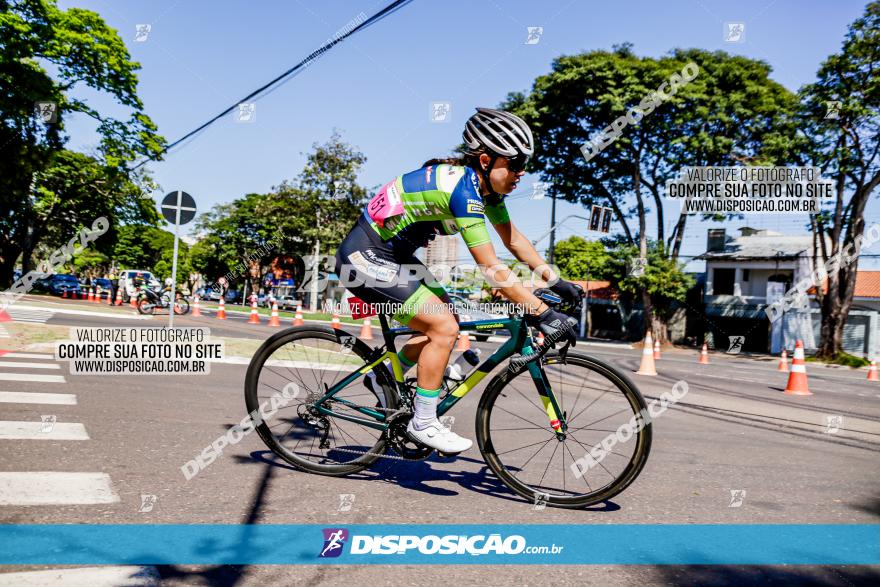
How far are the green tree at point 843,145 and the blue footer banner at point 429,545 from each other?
92.3 feet

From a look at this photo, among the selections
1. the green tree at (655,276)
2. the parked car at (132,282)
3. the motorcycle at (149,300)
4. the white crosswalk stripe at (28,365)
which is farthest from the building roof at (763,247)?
the white crosswalk stripe at (28,365)

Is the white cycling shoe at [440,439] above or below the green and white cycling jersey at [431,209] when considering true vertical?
below

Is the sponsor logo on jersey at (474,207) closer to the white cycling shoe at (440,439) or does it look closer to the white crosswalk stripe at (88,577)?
the white cycling shoe at (440,439)

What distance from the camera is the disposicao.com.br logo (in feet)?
8.62

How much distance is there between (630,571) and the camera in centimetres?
255

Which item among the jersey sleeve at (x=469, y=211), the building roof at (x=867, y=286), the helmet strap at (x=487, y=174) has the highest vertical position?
the building roof at (x=867, y=286)

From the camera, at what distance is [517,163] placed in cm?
340

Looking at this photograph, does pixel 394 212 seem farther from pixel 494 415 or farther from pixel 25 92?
pixel 25 92

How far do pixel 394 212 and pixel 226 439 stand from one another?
2.21 meters

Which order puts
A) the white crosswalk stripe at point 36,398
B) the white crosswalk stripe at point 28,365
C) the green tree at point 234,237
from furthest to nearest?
the green tree at point 234,237, the white crosswalk stripe at point 28,365, the white crosswalk stripe at point 36,398

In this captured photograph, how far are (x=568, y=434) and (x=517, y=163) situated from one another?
1702mm

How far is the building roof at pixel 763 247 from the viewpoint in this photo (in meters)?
40.6

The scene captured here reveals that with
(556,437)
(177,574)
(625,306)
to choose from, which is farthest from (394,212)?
(625,306)

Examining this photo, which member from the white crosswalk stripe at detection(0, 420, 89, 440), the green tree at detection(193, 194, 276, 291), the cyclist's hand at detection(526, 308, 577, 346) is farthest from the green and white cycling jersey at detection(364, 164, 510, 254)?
the green tree at detection(193, 194, 276, 291)
